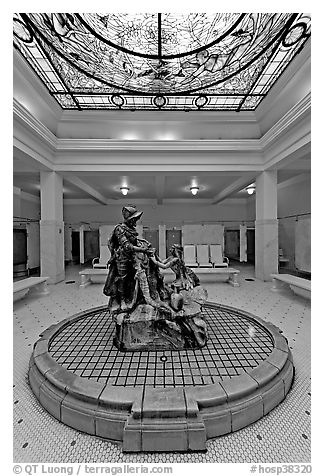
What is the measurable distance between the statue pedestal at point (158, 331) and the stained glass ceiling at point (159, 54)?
197 inches

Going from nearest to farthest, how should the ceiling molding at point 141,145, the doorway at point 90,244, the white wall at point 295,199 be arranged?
1. the ceiling molding at point 141,145
2. the white wall at point 295,199
3. the doorway at point 90,244

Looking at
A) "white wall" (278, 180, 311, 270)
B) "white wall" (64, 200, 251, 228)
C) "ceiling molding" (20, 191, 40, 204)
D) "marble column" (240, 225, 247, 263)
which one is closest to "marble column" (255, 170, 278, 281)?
"white wall" (278, 180, 311, 270)

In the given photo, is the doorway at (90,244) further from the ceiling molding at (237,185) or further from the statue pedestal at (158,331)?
the statue pedestal at (158,331)

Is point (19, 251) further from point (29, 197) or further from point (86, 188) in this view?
point (86, 188)

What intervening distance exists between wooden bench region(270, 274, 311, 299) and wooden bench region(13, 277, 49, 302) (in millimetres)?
6423

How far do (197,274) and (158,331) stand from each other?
4.89m

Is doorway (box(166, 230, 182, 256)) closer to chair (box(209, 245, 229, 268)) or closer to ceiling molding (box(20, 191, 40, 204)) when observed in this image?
chair (box(209, 245, 229, 268))

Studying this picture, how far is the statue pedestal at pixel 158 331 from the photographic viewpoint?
285 cm

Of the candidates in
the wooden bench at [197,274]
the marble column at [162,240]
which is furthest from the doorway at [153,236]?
the wooden bench at [197,274]

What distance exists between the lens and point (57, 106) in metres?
6.80

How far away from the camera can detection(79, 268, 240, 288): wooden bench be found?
23.8 feet

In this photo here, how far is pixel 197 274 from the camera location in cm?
765

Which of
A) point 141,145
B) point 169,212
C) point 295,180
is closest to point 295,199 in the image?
point 295,180
